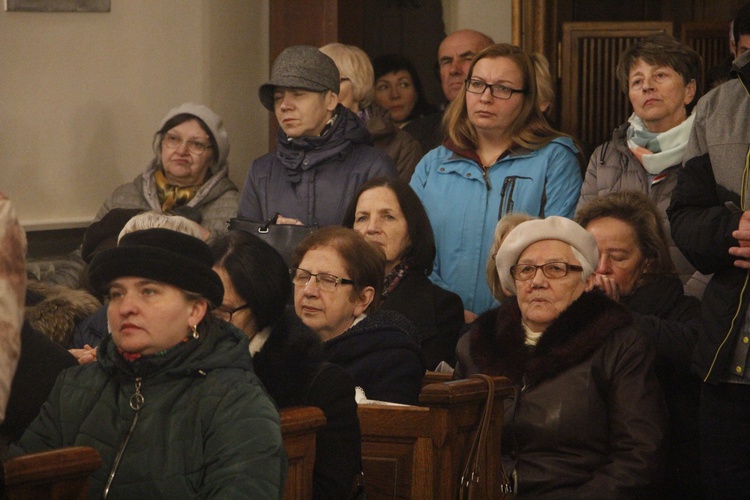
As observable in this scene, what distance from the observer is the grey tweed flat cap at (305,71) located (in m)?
4.46

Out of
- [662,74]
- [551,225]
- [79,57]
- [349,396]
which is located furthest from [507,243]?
[79,57]

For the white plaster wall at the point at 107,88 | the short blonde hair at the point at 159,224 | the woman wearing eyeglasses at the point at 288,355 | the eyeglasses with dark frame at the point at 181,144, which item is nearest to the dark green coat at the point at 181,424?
the woman wearing eyeglasses at the point at 288,355

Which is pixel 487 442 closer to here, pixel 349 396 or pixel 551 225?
pixel 349 396

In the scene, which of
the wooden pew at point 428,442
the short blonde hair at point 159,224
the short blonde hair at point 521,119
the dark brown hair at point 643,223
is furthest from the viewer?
the short blonde hair at point 521,119

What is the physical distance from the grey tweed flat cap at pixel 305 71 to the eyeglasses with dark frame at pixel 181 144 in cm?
68

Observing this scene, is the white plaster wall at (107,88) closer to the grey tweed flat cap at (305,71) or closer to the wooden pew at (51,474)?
the grey tweed flat cap at (305,71)

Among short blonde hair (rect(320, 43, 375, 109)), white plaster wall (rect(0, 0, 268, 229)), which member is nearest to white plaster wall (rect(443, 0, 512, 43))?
white plaster wall (rect(0, 0, 268, 229))

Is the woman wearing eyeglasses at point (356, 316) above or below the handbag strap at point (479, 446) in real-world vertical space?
above

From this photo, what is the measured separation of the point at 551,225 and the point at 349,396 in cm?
95

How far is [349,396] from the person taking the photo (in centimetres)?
277

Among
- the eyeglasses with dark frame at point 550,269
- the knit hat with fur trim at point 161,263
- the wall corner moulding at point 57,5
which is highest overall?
the wall corner moulding at point 57,5

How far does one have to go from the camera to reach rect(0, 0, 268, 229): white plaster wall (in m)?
5.66

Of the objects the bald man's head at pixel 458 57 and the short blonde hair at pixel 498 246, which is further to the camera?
the bald man's head at pixel 458 57

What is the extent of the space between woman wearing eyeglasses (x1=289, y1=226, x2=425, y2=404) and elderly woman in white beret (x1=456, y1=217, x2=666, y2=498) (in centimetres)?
25
